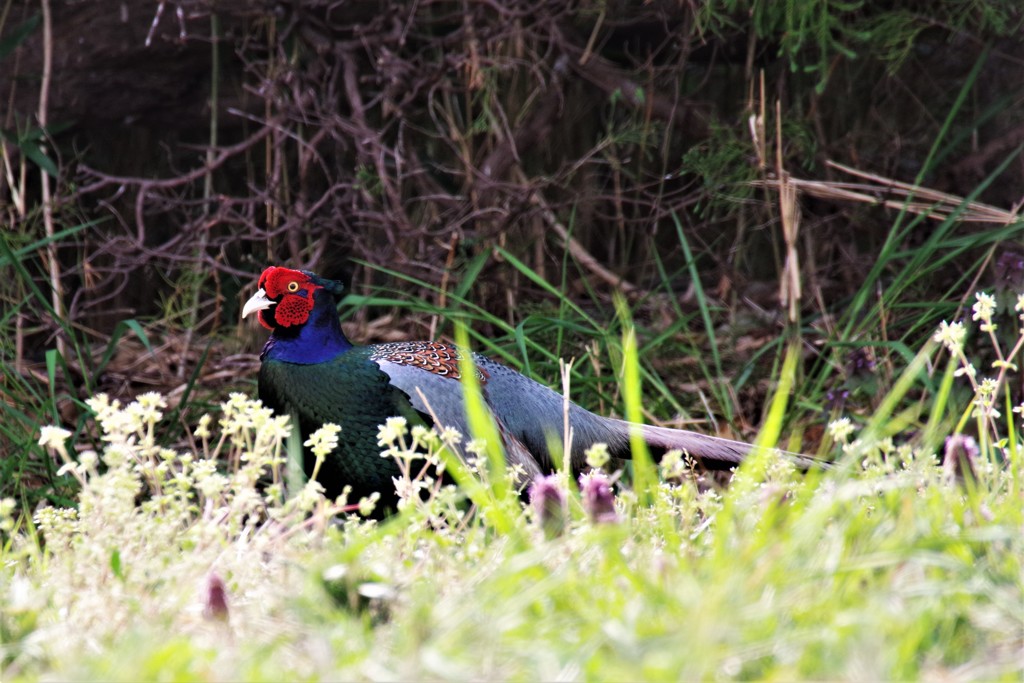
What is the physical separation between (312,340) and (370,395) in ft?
0.70

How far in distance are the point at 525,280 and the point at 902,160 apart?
1.41 meters

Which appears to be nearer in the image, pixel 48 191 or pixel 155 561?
pixel 155 561

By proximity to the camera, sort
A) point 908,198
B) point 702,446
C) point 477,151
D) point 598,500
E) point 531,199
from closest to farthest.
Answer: point 598,500 < point 702,446 < point 908,198 < point 531,199 < point 477,151

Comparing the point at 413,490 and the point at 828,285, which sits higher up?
the point at 413,490

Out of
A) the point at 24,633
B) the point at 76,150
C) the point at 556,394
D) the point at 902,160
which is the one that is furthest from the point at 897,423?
the point at 76,150

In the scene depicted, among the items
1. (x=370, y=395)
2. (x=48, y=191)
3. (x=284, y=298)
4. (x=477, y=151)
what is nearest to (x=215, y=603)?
(x=370, y=395)

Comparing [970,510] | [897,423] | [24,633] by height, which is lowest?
[24,633]

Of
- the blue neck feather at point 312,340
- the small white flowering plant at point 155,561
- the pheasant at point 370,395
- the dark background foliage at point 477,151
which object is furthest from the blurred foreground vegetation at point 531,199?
the small white flowering plant at point 155,561

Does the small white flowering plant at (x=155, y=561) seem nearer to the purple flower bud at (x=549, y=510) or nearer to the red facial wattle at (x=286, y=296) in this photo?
the purple flower bud at (x=549, y=510)

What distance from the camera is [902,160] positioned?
4.64m

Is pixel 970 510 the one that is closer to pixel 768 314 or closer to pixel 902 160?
pixel 768 314

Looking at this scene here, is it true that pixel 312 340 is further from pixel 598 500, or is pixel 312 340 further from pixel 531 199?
pixel 598 500

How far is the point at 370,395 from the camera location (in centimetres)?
329

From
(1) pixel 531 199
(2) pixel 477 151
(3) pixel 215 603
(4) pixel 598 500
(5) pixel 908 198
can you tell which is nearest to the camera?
(3) pixel 215 603
